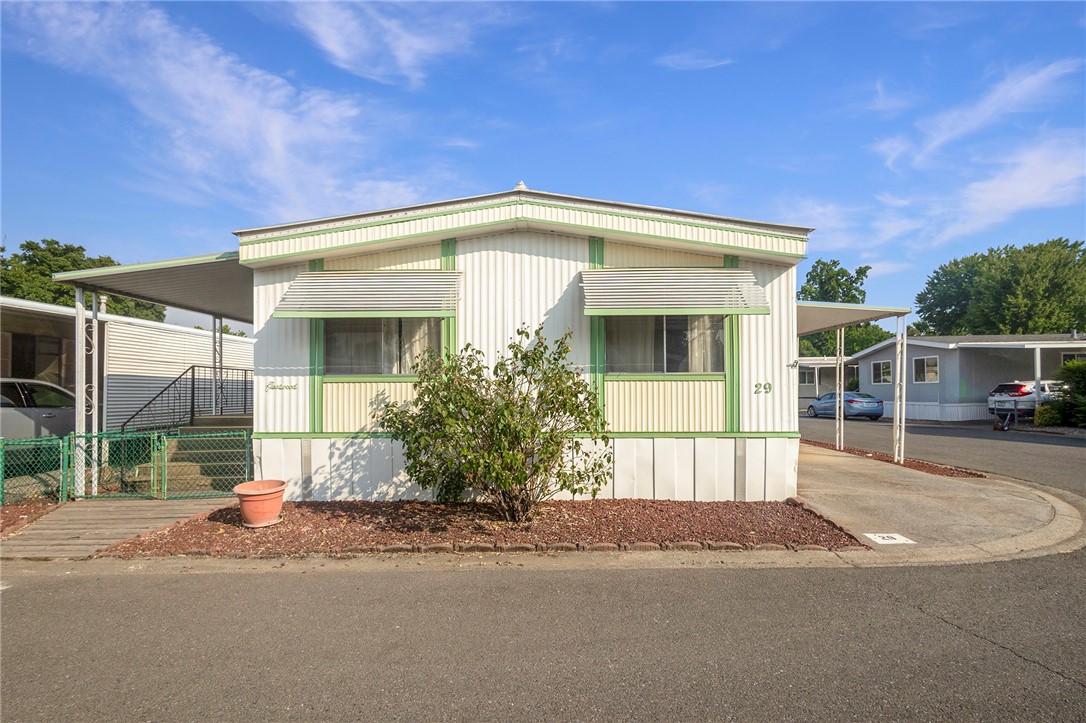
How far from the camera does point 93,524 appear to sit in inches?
283

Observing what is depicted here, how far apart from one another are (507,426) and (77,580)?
4.09m

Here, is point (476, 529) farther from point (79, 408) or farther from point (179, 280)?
point (79, 408)

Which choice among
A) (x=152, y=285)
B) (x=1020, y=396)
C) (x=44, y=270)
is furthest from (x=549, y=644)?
(x=44, y=270)

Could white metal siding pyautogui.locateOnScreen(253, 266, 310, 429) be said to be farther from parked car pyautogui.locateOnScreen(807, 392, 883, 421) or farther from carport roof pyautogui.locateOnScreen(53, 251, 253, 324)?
parked car pyautogui.locateOnScreen(807, 392, 883, 421)

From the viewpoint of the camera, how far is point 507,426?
639cm

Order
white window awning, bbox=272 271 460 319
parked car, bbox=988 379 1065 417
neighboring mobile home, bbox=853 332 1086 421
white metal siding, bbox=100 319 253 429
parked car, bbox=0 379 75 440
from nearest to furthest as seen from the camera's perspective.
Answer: white window awning, bbox=272 271 460 319 < parked car, bbox=0 379 75 440 < white metal siding, bbox=100 319 253 429 < parked car, bbox=988 379 1065 417 < neighboring mobile home, bbox=853 332 1086 421

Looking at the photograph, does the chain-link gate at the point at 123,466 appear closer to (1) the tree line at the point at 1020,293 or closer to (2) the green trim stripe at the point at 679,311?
(2) the green trim stripe at the point at 679,311

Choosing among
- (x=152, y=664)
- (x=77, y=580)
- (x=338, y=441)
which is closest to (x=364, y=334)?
(x=338, y=441)

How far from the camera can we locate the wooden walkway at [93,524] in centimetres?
635

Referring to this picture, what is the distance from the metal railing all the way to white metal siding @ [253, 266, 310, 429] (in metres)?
3.90

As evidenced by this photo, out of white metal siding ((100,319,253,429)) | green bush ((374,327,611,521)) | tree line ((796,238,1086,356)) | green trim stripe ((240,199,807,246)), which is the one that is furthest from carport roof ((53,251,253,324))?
tree line ((796,238,1086,356))

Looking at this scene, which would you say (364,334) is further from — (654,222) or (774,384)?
(774,384)

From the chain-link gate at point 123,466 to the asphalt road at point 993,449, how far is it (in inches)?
491

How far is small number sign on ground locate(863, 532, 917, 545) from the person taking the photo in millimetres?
6280
